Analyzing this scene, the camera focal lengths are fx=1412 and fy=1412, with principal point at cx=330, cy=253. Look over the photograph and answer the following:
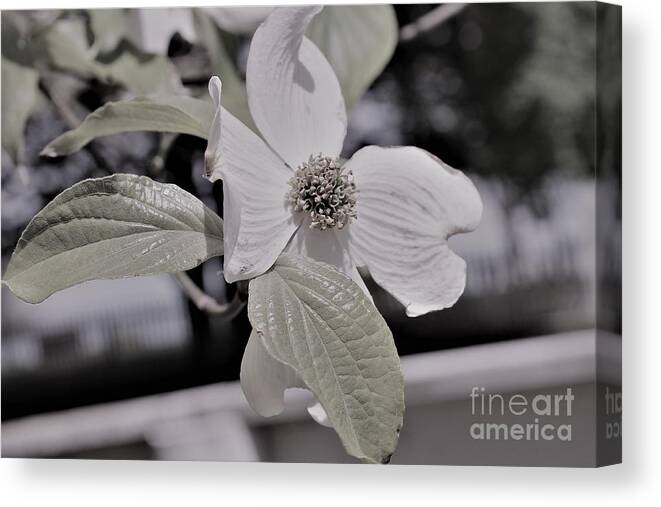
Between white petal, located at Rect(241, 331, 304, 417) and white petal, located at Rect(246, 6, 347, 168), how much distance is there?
0.82 feet

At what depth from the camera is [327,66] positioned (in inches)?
71.9

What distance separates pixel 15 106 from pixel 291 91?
0.41 meters

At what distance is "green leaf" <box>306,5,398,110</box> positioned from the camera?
6.04 ft

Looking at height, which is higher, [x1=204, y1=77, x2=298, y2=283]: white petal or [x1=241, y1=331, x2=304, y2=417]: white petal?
[x1=204, y1=77, x2=298, y2=283]: white petal

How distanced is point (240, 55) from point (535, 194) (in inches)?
16.9

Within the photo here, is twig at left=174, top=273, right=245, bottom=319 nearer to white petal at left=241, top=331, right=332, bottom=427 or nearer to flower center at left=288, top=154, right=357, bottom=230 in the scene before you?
white petal at left=241, top=331, right=332, bottom=427

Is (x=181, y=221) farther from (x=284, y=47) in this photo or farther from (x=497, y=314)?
(x=497, y=314)

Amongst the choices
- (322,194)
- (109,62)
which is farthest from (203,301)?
(109,62)

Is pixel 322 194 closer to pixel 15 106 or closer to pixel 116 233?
pixel 116 233

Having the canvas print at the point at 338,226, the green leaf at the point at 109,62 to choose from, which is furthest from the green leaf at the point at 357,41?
the green leaf at the point at 109,62

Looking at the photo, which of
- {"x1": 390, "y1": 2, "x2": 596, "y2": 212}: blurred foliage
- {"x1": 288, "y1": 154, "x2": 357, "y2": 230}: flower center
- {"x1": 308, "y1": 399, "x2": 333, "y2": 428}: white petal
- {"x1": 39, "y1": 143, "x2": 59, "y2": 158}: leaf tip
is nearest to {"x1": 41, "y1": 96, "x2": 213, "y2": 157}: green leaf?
{"x1": 39, "y1": 143, "x2": 59, "y2": 158}: leaf tip

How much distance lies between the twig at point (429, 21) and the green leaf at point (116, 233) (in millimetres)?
355

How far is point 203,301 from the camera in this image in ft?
6.18

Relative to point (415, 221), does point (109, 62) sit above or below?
above
